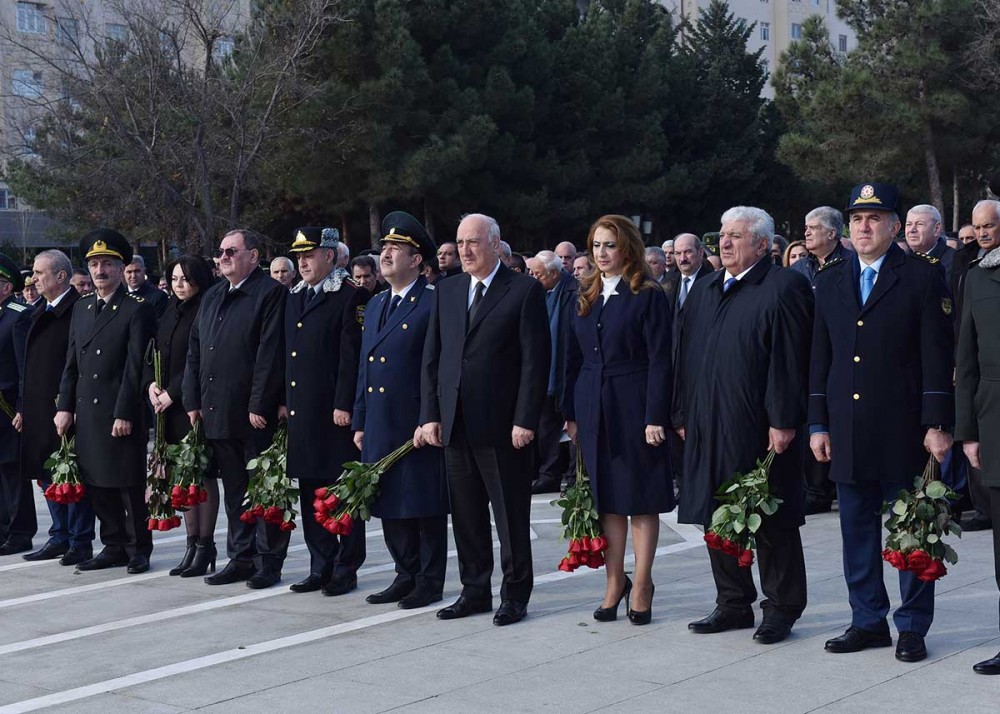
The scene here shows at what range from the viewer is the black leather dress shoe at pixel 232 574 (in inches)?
350

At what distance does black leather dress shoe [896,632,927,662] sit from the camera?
637 centimetres

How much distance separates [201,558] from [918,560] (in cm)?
487

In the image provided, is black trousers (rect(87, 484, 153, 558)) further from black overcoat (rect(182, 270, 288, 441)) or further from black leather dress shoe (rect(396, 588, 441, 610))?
black leather dress shoe (rect(396, 588, 441, 610))

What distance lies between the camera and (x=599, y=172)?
1735 inches

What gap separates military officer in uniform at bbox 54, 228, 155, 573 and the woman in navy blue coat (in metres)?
3.54

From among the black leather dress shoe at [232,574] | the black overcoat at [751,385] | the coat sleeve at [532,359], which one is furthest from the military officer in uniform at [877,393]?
the black leather dress shoe at [232,574]

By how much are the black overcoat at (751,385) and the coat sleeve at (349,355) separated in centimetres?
229

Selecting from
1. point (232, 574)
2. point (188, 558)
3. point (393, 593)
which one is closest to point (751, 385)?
point (393, 593)

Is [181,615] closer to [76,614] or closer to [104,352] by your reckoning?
[76,614]

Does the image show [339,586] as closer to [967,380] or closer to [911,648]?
[911,648]

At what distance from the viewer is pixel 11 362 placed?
10.6m

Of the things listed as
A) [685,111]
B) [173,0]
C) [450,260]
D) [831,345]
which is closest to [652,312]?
[831,345]

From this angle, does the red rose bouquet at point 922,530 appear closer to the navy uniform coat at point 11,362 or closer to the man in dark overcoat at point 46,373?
the man in dark overcoat at point 46,373

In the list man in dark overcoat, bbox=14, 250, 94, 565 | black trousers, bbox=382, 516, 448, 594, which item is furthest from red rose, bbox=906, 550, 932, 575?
man in dark overcoat, bbox=14, 250, 94, 565
